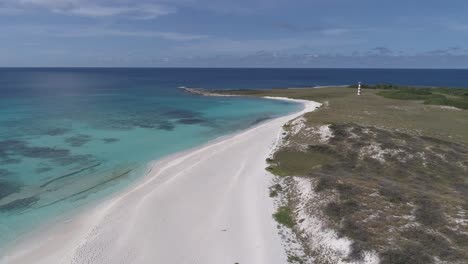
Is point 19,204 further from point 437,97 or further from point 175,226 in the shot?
point 437,97

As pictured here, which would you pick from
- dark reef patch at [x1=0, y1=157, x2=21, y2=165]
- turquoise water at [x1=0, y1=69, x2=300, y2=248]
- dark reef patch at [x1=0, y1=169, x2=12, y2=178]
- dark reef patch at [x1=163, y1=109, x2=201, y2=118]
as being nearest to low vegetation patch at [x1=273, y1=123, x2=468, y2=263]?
turquoise water at [x1=0, y1=69, x2=300, y2=248]

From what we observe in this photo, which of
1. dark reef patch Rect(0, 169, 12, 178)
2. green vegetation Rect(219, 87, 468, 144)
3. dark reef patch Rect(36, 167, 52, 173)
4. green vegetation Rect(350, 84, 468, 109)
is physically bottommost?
dark reef patch Rect(0, 169, 12, 178)

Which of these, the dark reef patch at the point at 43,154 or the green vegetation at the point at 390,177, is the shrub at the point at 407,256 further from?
the dark reef patch at the point at 43,154

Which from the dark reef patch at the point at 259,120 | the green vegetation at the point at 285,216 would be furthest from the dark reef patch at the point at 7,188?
the dark reef patch at the point at 259,120

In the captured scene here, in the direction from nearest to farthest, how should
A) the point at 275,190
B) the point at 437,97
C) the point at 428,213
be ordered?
the point at 428,213, the point at 275,190, the point at 437,97

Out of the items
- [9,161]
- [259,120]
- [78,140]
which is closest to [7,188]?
[9,161]

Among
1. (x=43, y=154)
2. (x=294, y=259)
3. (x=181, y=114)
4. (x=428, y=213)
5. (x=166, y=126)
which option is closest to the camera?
(x=294, y=259)

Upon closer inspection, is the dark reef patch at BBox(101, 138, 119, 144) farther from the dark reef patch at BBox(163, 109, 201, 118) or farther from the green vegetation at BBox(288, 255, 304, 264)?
the green vegetation at BBox(288, 255, 304, 264)

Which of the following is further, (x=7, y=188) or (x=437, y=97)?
(x=437, y=97)
